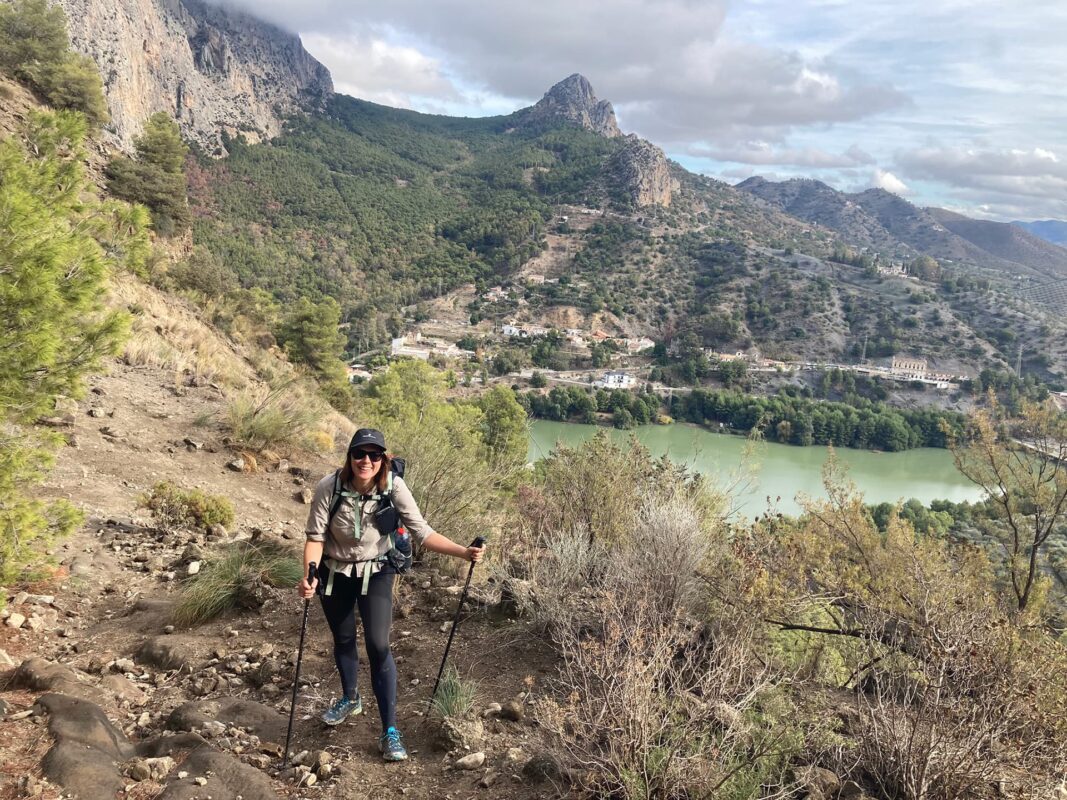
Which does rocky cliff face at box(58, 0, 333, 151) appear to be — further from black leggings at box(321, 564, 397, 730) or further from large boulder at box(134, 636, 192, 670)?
black leggings at box(321, 564, 397, 730)

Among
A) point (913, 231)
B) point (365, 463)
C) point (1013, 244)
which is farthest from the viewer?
point (1013, 244)

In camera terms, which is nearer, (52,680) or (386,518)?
(386,518)

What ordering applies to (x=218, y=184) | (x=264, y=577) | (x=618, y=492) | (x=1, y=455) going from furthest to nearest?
(x=218, y=184) < (x=618, y=492) < (x=264, y=577) < (x=1, y=455)

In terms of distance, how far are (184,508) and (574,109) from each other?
5982 inches

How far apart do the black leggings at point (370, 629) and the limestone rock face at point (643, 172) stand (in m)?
96.0

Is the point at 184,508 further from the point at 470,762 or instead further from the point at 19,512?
the point at 470,762

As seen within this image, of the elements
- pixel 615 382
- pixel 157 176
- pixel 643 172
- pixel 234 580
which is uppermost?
pixel 643 172

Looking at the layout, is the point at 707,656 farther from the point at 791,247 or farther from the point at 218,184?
the point at 791,247

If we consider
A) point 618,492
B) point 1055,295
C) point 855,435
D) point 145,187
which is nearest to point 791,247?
point 1055,295

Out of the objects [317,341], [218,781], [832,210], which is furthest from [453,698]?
[832,210]

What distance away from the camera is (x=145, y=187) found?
18.5 m

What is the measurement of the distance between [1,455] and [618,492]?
4185 mm

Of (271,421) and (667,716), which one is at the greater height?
(667,716)

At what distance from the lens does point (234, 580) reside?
387 cm
